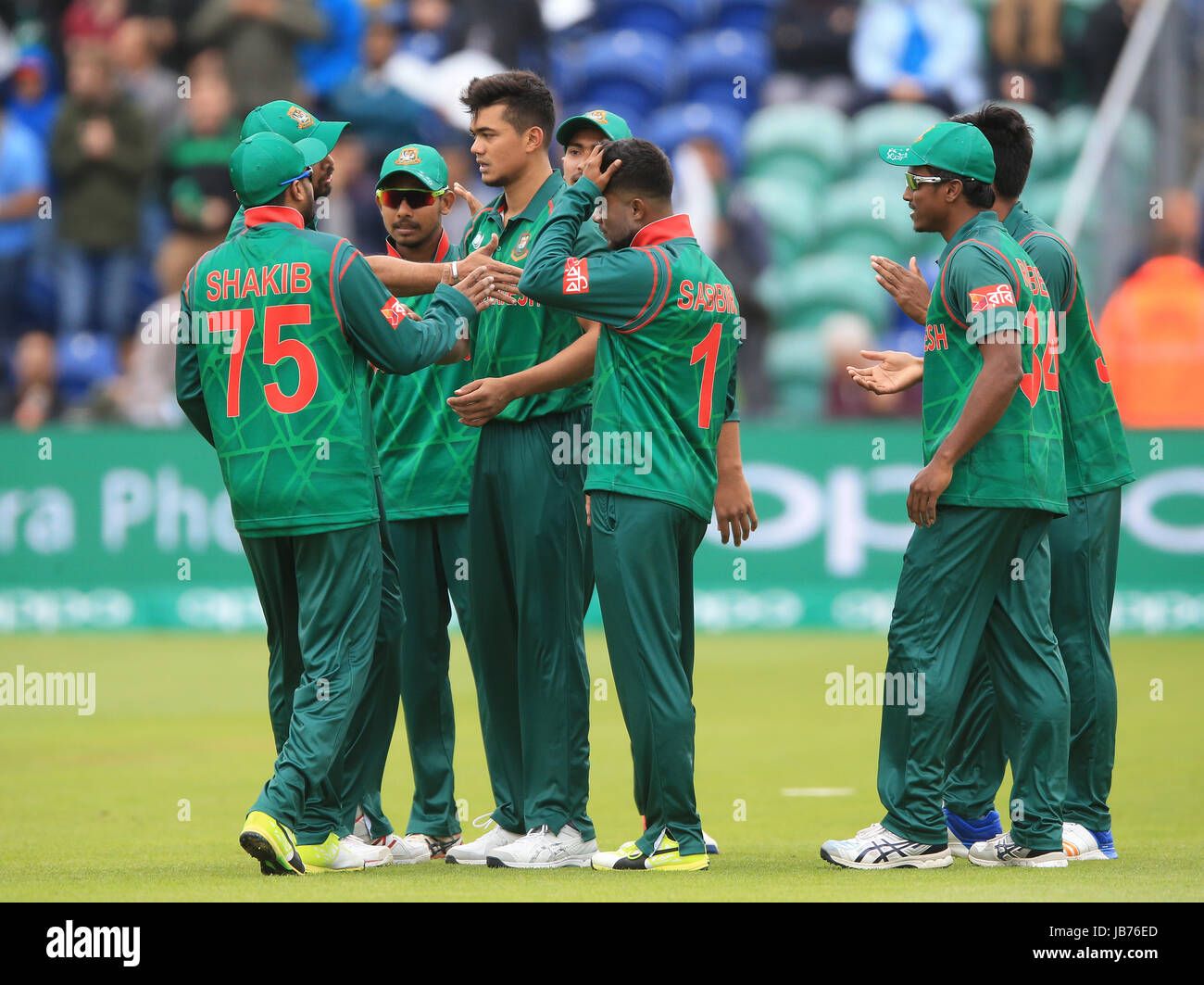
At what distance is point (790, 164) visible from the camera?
20.1 meters

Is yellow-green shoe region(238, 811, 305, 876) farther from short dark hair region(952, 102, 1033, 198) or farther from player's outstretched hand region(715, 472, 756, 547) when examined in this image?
short dark hair region(952, 102, 1033, 198)

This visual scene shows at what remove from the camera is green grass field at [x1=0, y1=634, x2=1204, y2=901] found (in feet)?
19.2

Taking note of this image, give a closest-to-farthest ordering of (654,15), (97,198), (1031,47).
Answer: (97,198) → (1031,47) → (654,15)

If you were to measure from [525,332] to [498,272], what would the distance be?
30cm

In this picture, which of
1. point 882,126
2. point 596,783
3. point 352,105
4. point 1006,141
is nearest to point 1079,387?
point 1006,141

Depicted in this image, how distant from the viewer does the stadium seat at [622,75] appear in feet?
67.7

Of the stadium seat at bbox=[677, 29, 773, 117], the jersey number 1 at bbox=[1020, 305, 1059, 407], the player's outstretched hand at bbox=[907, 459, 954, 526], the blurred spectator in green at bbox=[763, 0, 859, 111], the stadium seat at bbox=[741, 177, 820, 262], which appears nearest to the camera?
the player's outstretched hand at bbox=[907, 459, 954, 526]

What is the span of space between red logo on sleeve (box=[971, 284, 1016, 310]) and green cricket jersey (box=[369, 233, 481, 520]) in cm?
209

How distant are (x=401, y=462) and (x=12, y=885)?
2279 mm

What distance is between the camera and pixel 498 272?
6719 mm

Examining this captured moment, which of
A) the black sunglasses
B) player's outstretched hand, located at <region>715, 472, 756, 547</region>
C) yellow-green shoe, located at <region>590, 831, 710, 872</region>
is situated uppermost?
the black sunglasses

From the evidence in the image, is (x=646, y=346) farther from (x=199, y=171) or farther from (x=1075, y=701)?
(x=199, y=171)

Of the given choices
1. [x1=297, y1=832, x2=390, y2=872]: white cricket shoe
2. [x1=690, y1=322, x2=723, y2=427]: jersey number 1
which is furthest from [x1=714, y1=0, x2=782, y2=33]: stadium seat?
[x1=297, y1=832, x2=390, y2=872]: white cricket shoe

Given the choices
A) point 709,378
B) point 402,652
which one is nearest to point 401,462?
→ point 402,652
